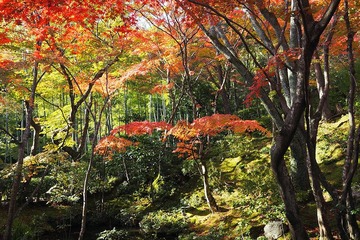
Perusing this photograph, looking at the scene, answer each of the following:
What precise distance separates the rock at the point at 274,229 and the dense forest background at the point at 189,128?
11cm

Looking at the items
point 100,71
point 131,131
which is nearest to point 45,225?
point 131,131

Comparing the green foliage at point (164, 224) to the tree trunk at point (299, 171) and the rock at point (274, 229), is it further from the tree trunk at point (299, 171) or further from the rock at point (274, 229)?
the tree trunk at point (299, 171)

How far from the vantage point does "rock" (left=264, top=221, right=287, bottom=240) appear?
18.6 ft

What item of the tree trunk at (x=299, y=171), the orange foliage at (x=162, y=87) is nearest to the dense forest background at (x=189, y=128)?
the tree trunk at (x=299, y=171)

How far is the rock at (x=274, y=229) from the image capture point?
18.6 ft

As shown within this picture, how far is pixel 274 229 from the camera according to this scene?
578 centimetres

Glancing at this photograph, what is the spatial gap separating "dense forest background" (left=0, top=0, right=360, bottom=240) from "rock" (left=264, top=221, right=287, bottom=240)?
0.11m

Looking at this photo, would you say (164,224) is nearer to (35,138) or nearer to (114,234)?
(114,234)

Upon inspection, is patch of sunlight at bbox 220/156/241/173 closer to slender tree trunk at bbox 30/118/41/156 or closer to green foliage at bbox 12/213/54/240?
slender tree trunk at bbox 30/118/41/156

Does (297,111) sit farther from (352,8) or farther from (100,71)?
(100,71)

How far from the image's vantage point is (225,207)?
8133mm

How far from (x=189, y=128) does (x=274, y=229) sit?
2.98 metres

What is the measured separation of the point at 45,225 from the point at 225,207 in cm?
618

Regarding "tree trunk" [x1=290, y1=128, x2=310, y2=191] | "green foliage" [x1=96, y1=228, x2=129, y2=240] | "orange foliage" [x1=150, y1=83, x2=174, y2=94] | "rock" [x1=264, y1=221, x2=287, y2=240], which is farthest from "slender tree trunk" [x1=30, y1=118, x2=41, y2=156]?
"tree trunk" [x1=290, y1=128, x2=310, y2=191]
